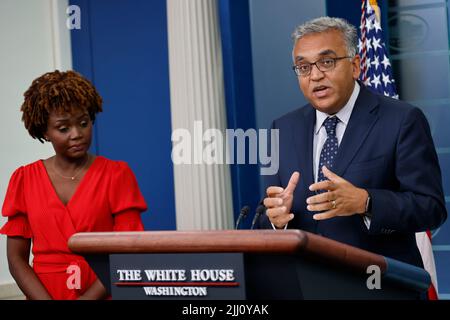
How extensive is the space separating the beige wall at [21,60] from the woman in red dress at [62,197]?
3.43m

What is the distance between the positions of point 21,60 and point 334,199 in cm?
457

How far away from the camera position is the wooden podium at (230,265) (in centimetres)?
183

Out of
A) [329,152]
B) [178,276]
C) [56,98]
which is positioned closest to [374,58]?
[329,152]

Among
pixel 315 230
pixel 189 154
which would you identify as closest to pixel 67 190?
pixel 315 230

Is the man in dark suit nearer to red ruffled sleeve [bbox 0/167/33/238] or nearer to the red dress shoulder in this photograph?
the red dress shoulder

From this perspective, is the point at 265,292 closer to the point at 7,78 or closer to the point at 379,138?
the point at 379,138

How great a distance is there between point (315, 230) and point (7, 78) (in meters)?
4.14

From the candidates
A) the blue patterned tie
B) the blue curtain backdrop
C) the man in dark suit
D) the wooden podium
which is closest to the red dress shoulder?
the man in dark suit

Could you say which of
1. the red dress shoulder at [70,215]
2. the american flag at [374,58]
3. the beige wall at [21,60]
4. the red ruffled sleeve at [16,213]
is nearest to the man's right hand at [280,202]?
the red dress shoulder at [70,215]

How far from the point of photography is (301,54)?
281cm

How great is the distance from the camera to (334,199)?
90.1 inches

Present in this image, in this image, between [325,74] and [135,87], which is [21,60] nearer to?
[135,87]

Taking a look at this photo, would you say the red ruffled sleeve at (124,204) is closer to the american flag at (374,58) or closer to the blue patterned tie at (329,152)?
the blue patterned tie at (329,152)

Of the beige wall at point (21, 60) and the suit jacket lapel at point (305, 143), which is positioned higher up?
the beige wall at point (21, 60)
